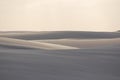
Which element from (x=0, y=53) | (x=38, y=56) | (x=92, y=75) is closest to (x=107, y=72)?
(x=92, y=75)

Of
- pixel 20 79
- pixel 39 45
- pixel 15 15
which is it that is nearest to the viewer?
pixel 20 79

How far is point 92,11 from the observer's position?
2.05 m

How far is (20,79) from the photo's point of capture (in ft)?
1.57

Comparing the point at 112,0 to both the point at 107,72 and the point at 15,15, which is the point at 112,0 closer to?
the point at 15,15

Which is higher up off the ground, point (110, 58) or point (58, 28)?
point (110, 58)

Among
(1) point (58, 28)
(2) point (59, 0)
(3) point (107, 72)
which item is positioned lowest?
(1) point (58, 28)

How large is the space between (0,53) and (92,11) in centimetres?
159

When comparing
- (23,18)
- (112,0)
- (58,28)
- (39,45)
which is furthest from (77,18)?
(39,45)

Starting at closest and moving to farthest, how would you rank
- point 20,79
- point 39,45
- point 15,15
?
point 20,79
point 39,45
point 15,15

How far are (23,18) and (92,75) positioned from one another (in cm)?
161

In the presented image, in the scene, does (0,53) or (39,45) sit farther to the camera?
(39,45)

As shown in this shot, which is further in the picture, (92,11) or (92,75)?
(92,11)

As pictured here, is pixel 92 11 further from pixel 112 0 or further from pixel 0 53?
pixel 0 53

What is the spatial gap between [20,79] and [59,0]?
1622 millimetres
